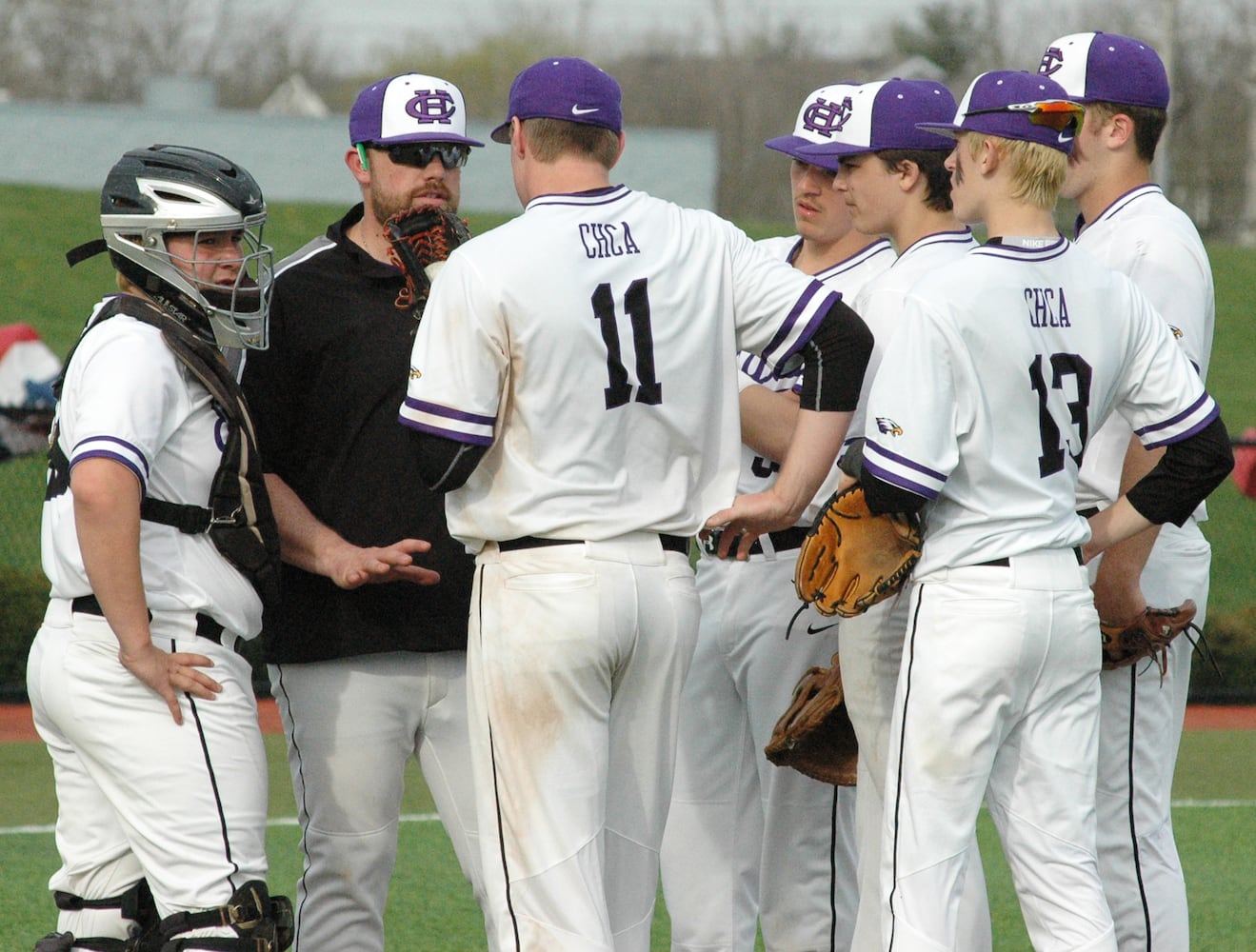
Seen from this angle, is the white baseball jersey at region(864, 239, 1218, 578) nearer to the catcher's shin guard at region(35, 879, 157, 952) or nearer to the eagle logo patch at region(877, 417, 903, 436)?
the eagle logo patch at region(877, 417, 903, 436)

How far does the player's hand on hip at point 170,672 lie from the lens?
3.39 m

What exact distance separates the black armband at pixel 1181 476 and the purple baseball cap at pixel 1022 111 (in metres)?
0.74

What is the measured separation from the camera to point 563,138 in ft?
11.6

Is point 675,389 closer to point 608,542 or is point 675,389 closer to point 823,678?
point 608,542

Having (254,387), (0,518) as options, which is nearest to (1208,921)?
(254,387)

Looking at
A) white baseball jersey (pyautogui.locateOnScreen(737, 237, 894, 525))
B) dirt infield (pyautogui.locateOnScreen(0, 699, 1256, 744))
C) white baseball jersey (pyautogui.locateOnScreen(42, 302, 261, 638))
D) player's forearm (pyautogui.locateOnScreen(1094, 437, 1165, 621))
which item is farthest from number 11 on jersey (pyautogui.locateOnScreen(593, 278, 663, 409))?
dirt infield (pyautogui.locateOnScreen(0, 699, 1256, 744))

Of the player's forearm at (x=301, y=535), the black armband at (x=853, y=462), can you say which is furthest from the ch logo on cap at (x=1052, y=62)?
the player's forearm at (x=301, y=535)

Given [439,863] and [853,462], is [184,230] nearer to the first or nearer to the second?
[853,462]

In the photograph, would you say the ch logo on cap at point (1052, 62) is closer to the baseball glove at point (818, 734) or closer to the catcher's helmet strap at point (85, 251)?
the baseball glove at point (818, 734)

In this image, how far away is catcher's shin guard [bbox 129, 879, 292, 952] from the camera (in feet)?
11.0

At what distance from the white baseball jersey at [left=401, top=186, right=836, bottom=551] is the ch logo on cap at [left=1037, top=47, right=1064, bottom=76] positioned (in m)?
1.01

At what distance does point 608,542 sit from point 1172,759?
5.42 feet

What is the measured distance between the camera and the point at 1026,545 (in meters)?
3.49

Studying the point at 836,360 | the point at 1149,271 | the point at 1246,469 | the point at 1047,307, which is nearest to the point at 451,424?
the point at 836,360
